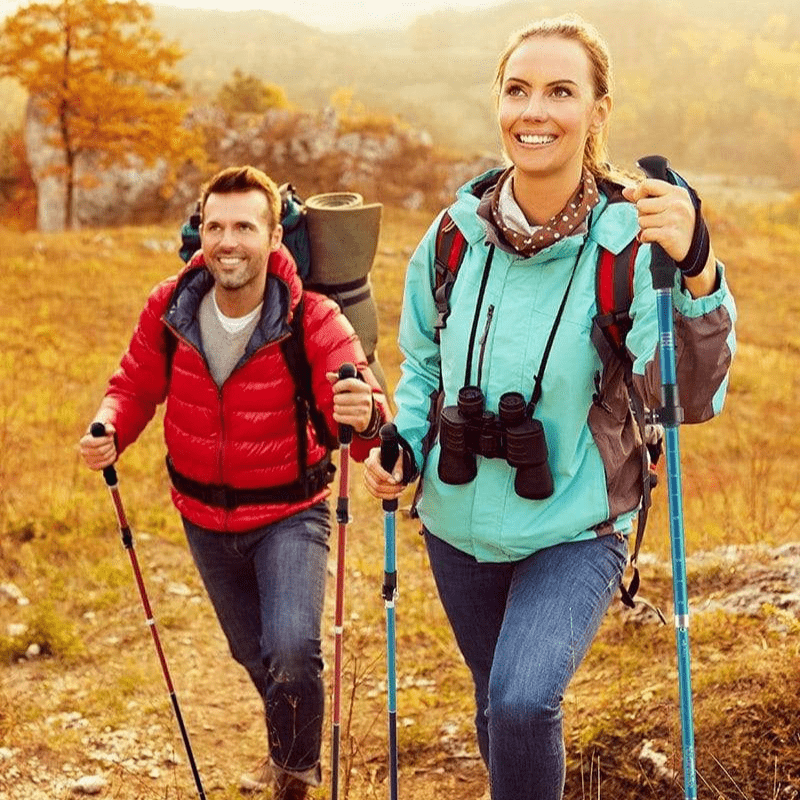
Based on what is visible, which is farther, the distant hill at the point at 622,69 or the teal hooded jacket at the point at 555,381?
Result: the distant hill at the point at 622,69

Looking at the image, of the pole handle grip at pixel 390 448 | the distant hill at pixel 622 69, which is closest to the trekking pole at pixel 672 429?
the pole handle grip at pixel 390 448

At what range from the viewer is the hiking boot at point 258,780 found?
489 cm

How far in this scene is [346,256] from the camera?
5055mm

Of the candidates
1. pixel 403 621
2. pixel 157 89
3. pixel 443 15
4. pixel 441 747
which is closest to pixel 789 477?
pixel 403 621

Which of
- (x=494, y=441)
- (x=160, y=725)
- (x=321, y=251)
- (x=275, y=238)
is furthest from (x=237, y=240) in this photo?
(x=160, y=725)

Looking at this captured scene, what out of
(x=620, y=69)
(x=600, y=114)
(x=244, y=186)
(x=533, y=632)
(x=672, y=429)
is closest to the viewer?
(x=672, y=429)

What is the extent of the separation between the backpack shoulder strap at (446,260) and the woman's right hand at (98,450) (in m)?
1.75

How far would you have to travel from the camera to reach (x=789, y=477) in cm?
1196

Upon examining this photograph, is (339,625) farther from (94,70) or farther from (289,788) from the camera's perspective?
(94,70)

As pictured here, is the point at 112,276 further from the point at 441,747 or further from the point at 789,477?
the point at 441,747

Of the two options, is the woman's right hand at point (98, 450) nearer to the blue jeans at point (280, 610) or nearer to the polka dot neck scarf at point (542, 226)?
the blue jeans at point (280, 610)

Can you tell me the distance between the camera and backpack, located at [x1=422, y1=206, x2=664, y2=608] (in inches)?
118

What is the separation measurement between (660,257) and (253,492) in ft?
7.58

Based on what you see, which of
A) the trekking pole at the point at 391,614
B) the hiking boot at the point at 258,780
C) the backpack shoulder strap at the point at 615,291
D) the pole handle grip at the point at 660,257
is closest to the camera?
the pole handle grip at the point at 660,257
